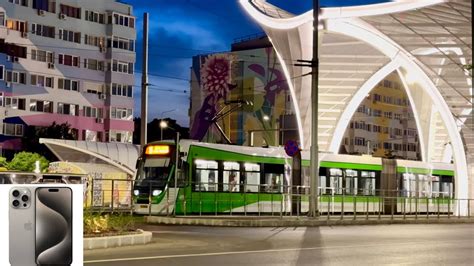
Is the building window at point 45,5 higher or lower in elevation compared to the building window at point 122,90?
higher

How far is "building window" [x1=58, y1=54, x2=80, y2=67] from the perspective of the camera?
6944 centimetres

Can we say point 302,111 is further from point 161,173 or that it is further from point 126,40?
point 126,40

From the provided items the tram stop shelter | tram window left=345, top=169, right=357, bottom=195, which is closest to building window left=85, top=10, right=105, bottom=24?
the tram stop shelter

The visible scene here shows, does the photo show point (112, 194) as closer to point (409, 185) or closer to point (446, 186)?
point (409, 185)

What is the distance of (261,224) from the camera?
27672mm

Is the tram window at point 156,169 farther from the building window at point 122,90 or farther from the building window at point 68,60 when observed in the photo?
the building window at point 122,90

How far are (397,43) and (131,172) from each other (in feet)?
55.8

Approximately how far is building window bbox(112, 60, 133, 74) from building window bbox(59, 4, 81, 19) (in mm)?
5282

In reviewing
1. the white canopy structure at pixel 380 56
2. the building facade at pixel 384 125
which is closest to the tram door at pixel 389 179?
the white canopy structure at pixel 380 56

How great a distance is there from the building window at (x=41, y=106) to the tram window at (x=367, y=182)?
34.9 metres

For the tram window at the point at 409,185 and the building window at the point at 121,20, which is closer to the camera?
the tram window at the point at 409,185

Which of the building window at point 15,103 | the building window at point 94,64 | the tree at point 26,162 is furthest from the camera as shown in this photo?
the building window at point 94,64

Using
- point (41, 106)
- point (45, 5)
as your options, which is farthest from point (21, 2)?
point (41, 106)

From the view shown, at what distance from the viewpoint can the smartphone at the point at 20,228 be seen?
4984 millimetres
